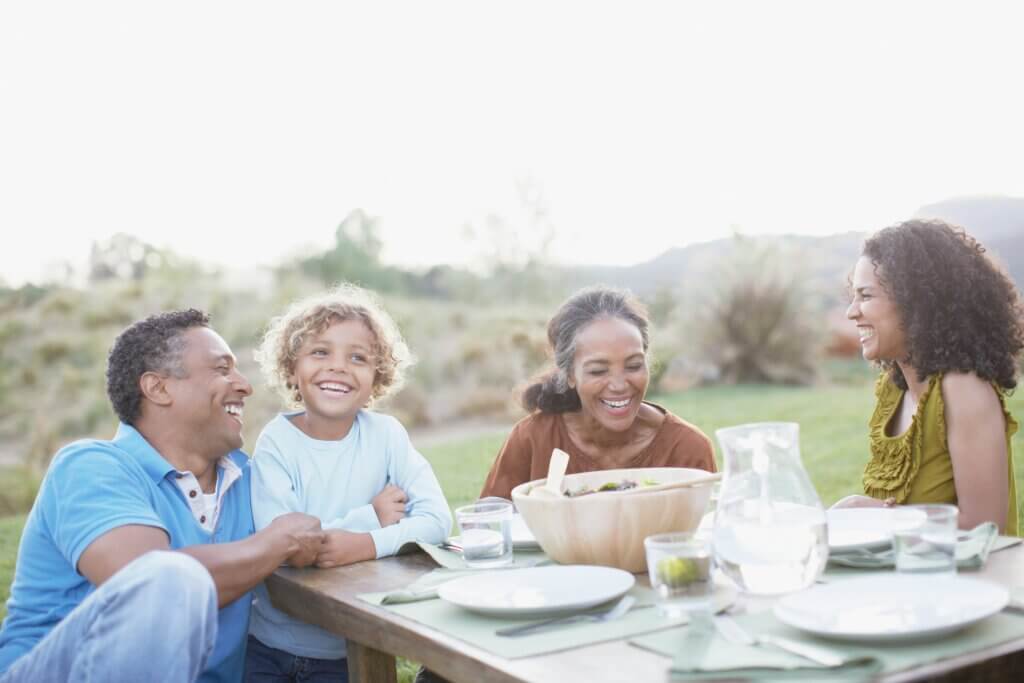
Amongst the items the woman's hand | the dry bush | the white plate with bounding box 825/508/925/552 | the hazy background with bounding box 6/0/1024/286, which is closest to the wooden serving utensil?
the white plate with bounding box 825/508/925/552

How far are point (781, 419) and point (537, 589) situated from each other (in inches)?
226

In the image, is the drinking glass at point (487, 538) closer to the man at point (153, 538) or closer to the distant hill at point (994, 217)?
the man at point (153, 538)

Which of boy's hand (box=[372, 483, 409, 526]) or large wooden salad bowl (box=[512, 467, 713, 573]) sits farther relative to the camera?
boy's hand (box=[372, 483, 409, 526])

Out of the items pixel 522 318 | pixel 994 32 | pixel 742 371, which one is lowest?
pixel 742 371

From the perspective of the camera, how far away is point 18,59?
7.80 meters

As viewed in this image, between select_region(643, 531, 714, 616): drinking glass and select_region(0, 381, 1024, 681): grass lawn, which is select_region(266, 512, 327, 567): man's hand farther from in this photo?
select_region(0, 381, 1024, 681): grass lawn

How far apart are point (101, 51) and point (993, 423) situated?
301 inches

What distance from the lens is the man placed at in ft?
5.63

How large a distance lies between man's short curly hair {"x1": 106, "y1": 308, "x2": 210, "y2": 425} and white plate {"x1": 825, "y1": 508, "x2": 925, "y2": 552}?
4.87 ft

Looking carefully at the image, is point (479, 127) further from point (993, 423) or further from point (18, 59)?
point (993, 423)

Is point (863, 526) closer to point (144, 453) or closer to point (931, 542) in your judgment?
point (931, 542)

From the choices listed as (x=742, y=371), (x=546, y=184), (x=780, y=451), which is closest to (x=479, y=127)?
(x=546, y=184)

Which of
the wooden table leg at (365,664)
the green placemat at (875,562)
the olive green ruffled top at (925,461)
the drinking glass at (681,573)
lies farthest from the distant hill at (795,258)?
the drinking glass at (681,573)

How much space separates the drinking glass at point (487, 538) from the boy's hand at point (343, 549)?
27 cm
